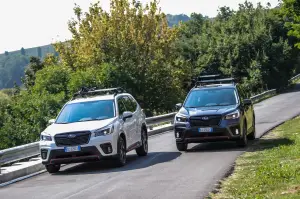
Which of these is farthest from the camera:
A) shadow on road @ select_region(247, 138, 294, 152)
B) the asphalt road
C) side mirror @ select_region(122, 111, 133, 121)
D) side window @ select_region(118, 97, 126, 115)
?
shadow on road @ select_region(247, 138, 294, 152)

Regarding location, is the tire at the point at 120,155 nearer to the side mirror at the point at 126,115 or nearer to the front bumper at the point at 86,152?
the front bumper at the point at 86,152

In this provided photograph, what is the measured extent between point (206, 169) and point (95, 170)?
2.89 meters

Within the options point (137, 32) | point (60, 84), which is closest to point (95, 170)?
point (60, 84)

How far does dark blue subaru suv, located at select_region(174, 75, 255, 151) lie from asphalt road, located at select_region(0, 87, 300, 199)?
0.39m

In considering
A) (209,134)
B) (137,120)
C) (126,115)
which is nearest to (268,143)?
(209,134)

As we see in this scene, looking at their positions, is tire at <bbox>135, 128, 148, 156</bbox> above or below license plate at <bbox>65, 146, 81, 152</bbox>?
below

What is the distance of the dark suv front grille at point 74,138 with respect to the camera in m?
15.3

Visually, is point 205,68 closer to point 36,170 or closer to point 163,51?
point 163,51

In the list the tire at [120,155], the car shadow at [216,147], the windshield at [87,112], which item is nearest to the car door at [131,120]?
the windshield at [87,112]

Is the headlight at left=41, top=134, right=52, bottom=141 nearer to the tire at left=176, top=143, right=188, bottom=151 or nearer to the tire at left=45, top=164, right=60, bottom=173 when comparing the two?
the tire at left=45, top=164, right=60, bottom=173

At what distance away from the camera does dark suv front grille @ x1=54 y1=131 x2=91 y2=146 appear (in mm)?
15297

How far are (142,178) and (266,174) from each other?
254 centimetres

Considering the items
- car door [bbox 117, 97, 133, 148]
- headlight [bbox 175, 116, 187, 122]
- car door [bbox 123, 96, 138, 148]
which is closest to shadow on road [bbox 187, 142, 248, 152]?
headlight [bbox 175, 116, 187, 122]

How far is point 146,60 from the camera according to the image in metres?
45.8
